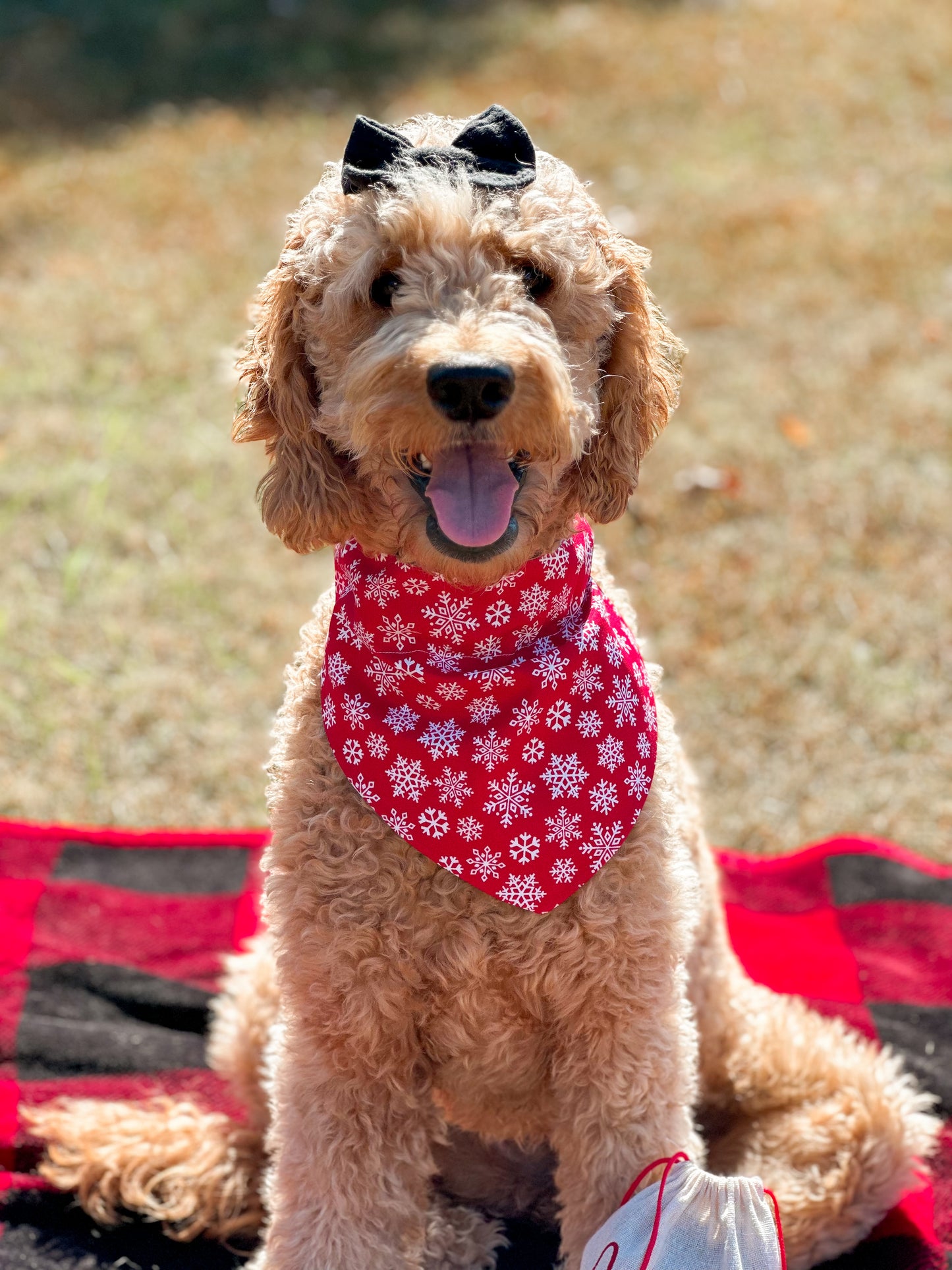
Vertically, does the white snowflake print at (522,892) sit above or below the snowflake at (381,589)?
below

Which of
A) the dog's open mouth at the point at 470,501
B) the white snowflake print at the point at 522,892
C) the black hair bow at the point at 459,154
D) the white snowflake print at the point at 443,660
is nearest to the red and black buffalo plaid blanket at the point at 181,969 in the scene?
the white snowflake print at the point at 522,892

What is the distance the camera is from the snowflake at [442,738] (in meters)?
2.18

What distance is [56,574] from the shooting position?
191 inches

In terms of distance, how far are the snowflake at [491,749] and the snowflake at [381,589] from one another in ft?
0.93

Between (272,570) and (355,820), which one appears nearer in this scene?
(355,820)

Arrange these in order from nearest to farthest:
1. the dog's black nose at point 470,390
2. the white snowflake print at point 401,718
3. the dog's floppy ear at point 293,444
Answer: the dog's black nose at point 470,390
the dog's floppy ear at point 293,444
the white snowflake print at point 401,718

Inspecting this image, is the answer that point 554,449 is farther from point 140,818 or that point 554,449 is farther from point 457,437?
point 140,818

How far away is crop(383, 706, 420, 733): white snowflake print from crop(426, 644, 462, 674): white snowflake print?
0.09 metres

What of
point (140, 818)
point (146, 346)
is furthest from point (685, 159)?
point (140, 818)

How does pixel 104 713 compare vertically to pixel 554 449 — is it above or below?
above

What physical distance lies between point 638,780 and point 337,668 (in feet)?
1.85

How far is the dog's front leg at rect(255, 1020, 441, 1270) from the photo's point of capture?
2.22 m

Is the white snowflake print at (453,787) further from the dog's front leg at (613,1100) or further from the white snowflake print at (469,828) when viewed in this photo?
the dog's front leg at (613,1100)

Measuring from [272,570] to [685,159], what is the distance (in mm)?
4190
